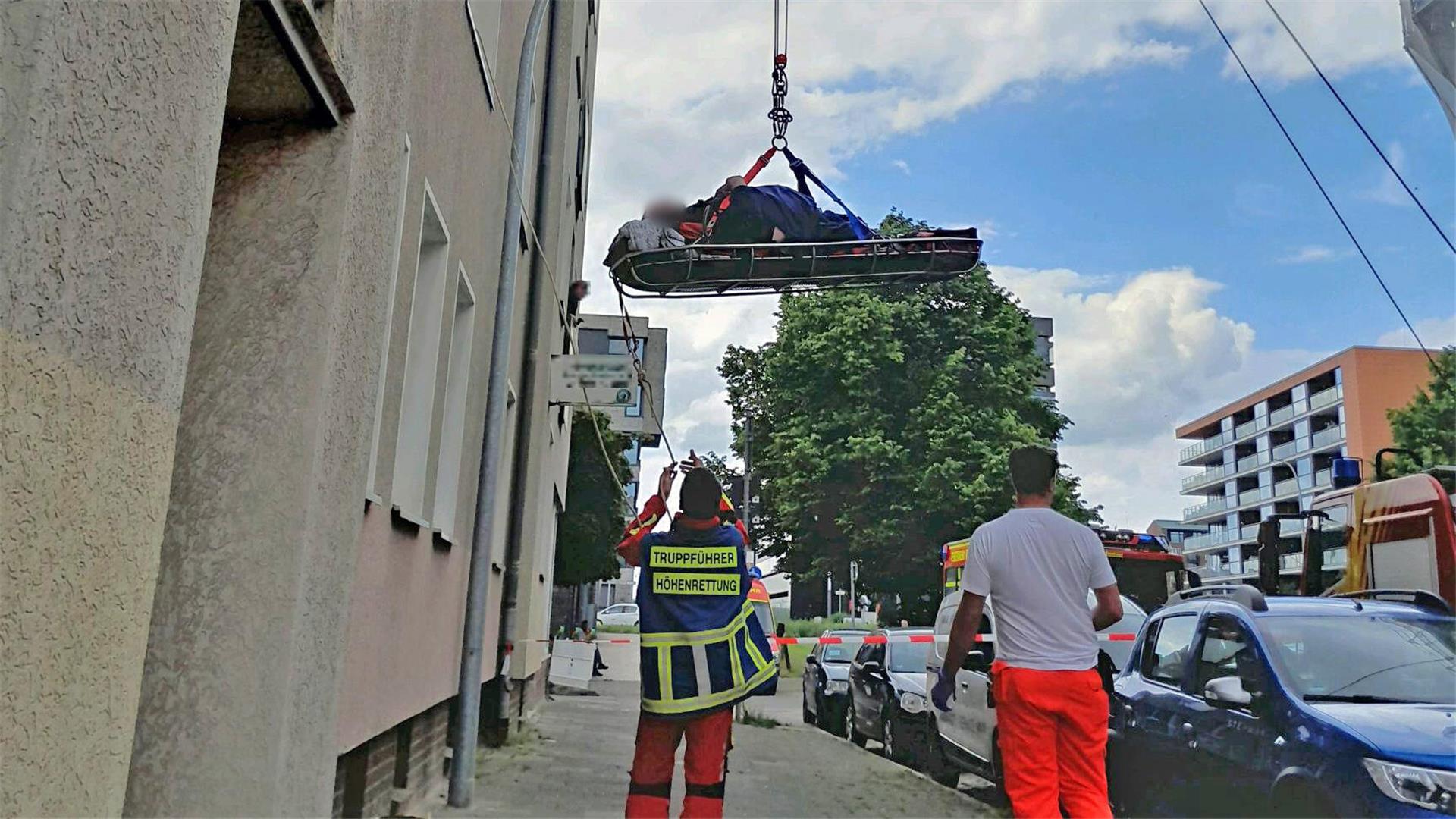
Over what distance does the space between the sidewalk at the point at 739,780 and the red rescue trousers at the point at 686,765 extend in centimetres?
259

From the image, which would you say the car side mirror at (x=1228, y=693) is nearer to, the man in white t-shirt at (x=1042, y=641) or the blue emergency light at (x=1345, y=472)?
the man in white t-shirt at (x=1042, y=641)

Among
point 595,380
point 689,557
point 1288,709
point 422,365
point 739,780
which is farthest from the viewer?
point 595,380

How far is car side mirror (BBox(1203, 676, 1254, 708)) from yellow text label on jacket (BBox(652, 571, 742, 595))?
2716 millimetres

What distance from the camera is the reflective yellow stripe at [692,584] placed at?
16.3 ft

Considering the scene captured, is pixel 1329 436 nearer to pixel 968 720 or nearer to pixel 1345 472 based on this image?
pixel 1345 472

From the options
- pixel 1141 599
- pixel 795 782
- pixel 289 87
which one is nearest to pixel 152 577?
pixel 289 87

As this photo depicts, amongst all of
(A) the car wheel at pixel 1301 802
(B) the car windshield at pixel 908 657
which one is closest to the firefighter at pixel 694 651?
(A) the car wheel at pixel 1301 802

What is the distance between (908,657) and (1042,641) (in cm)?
947

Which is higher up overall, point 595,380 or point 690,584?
point 595,380

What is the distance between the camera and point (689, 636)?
16.1ft

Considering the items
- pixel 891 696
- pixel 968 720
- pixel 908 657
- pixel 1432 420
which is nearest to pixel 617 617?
pixel 1432 420

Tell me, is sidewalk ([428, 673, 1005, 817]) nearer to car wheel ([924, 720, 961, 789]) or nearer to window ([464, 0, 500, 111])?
car wheel ([924, 720, 961, 789])

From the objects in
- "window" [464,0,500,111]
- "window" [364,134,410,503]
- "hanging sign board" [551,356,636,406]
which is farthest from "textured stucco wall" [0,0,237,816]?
"hanging sign board" [551,356,636,406]

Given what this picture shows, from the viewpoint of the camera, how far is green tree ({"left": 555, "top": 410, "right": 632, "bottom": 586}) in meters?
24.4
